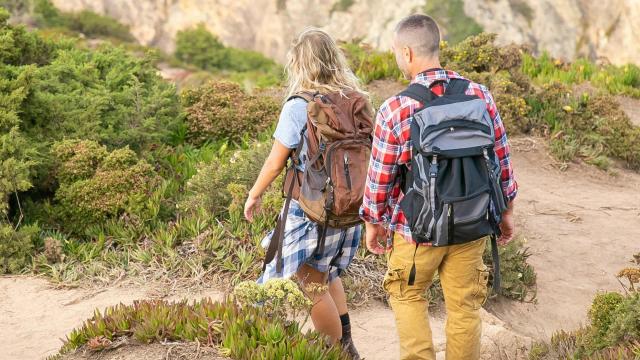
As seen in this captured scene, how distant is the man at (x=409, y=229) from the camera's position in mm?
3980

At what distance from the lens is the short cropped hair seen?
396 cm

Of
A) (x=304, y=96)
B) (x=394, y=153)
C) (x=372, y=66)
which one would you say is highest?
(x=304, y=96)

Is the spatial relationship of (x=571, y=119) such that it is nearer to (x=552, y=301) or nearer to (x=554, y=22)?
(x=552, y=301)

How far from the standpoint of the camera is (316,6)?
60812 mm

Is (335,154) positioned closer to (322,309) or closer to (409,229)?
(409,229)

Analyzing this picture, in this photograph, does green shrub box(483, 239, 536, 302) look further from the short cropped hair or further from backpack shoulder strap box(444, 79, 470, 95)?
the short cropped hair

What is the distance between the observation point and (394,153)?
399cm

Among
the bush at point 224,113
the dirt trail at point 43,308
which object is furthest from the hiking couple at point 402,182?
the bush at point 224,113

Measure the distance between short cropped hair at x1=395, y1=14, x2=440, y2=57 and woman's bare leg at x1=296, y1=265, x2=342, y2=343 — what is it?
4.98 feet

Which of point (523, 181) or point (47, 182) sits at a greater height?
point (47, 182)

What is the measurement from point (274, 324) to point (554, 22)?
178 ft

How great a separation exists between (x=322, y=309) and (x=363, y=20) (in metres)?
55.1

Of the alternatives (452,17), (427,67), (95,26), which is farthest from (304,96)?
(95,26)

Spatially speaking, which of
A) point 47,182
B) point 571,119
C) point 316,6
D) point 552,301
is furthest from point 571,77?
point 316,6
